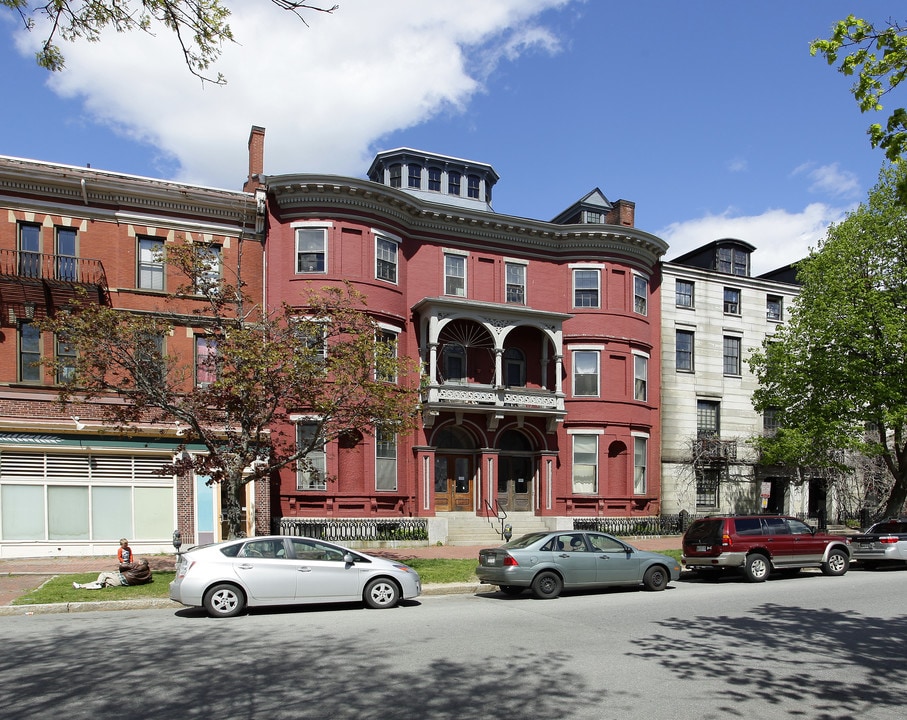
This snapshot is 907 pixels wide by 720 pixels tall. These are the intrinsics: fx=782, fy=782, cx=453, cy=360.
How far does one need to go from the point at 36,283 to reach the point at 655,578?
63.2ft

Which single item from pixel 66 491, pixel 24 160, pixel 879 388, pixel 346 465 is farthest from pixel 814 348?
pixel 24 160

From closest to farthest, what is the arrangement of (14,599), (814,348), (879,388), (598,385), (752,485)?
(14,599) → (879,388) → (814,348) → (598,385) → (752,485)

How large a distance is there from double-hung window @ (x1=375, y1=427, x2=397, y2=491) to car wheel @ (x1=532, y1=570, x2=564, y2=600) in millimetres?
11813

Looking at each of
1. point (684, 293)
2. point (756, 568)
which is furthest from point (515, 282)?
point (756, 568)

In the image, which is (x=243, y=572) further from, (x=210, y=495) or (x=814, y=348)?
(x=814, y=348)

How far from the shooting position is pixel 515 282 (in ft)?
101

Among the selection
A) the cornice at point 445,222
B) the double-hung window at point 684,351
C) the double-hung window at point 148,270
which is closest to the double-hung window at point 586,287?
the cornice at point 445,222

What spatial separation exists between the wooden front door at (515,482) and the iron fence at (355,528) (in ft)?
16.2

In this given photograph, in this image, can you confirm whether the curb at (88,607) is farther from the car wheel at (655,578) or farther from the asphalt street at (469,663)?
the car wheel at (655,578)

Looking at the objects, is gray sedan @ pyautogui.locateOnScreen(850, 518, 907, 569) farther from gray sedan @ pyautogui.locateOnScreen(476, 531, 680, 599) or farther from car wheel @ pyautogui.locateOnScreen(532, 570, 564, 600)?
car wheel @ pyautogui.locateOnScreen(532, 570, 564, 600)

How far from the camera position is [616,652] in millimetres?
10172

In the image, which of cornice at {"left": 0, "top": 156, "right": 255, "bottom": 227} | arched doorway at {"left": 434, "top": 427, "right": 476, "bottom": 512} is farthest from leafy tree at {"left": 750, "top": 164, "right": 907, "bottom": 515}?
cornice at {"left": 0, "top": 156, "right": 255, "bottom": 227}

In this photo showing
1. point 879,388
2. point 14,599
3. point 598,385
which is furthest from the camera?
point 598,385

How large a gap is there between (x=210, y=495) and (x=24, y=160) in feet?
39.9
